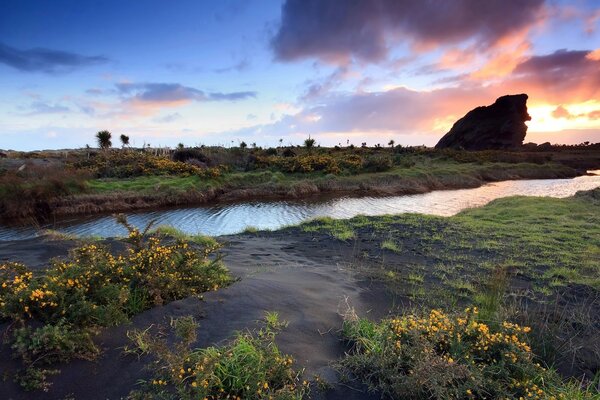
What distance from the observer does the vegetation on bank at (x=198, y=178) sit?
72.0 feet

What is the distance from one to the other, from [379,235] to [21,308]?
1146 cm

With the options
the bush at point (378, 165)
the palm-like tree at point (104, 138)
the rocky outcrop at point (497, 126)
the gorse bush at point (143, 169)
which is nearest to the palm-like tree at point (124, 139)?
the palm-like tree at point (104, 138)

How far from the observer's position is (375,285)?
26.3ft

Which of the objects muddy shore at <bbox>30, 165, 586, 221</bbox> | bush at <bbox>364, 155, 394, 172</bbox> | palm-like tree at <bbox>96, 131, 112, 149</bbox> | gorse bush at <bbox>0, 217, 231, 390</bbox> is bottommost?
muddy shore at <bbox>30, 165, 586, 221</bbox>

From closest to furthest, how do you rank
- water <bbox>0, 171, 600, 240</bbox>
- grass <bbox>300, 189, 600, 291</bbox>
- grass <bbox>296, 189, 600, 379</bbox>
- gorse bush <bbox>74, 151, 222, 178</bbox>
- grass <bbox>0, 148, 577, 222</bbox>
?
grass <bbox>296, 189, 600, 379</bbox>
grass <bbox>300, 189, 600, 291</bbox>
water <bbox>0, 171, 600, 240</bbox>
grass <bbox>0, 148, 577, 222</bbox>
gorse bush <bbox>74, 151, 222, 178</bbox>

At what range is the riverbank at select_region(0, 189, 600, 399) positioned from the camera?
4.52m

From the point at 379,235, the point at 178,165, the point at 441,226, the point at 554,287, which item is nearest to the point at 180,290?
the point at 554,287

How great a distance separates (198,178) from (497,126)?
91.8 metres

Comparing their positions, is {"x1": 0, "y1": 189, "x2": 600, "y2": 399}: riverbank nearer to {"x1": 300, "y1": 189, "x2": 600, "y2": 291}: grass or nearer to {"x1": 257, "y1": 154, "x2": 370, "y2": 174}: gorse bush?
{"x1": 300, "y1": 189, "x2": 600, "y2": 291}: grass

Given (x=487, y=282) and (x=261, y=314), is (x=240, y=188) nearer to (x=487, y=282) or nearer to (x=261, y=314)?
(x=487, y=282)

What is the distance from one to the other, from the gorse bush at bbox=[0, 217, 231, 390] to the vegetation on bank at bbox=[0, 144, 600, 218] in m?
18.9

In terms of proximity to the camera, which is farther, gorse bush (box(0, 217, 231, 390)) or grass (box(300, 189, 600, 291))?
grass (box(300, 189, 600, 291))

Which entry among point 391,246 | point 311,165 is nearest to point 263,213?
point 391,246

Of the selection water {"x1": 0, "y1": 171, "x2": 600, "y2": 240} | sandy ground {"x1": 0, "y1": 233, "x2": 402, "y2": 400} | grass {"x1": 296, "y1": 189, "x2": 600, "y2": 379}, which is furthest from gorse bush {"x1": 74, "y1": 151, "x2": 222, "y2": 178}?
sandy ground {"x1": 0, "y1": 233, "x2": 402, "y2": 400}
